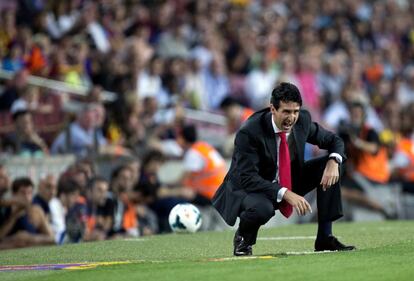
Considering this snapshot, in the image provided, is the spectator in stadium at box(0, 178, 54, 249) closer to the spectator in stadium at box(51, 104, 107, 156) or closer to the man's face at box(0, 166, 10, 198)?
the man's face at box(0, 166, 10, 198)

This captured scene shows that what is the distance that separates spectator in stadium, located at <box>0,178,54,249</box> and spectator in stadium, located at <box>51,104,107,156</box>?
2291 millimetres

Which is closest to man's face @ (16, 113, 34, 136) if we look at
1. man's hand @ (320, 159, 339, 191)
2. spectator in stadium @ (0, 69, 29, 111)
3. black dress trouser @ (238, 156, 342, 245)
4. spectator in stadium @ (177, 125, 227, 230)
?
spectator in stadium @ (0, 69, 29, 111)

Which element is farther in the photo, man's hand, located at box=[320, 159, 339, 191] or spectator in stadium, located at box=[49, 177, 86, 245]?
spectator in stadium, located at box=[49, 177, 86, 245]

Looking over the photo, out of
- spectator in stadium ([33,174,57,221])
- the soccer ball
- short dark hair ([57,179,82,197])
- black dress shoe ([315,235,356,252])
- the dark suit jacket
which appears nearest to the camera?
the dark suit jacket

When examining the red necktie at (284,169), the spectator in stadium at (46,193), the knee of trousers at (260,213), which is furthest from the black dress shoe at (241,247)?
the spectator in stadium at (46,193)

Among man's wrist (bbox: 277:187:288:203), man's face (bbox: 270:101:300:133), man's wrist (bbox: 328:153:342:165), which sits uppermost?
man's face (bbox: 270:101:300:133)

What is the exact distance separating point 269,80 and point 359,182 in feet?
11.5

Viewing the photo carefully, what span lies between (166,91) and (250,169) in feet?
34.2

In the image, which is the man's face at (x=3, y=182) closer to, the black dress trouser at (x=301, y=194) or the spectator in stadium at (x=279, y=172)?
the spectator in stadium at (x=279, y=172)

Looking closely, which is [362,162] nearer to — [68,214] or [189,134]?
[189,134]

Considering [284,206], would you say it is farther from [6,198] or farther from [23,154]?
[23,154]

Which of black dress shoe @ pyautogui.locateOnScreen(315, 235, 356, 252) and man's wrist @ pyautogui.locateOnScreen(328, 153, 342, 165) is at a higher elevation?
man's wrist @ pyautogui.locateOnScreen(328, 153, 342, 165)

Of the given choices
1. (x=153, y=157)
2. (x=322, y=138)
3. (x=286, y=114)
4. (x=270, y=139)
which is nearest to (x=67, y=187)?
(x=153, y=157)

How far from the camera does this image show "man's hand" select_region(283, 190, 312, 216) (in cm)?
913
